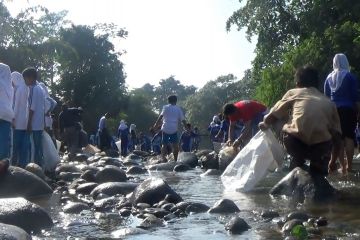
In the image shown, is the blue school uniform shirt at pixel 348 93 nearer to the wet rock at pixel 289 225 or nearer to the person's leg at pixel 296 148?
the person's leg at pixel 296 148

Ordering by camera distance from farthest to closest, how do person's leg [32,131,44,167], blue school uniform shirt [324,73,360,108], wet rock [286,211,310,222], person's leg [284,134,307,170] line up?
person's leg [32,131,44,167]
blue school uniform shirt [324,73,360,108]
person's leg [284,134,307,170]
wet rock [286,211,310,222]

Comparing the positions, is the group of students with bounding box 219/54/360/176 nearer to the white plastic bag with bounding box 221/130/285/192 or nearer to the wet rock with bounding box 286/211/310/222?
the white plastic bag with bounding box 221/130/285/192

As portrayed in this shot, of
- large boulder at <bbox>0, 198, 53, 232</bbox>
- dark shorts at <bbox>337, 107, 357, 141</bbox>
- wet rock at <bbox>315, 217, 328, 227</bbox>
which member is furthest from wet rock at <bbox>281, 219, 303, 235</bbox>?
dark shorts at <bbox>337, 107, 357, 141</bbox>

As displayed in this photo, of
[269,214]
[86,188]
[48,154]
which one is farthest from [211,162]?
[269,214]

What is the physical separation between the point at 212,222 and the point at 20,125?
4528mm

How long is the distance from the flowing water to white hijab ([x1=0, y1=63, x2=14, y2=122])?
4.43ft

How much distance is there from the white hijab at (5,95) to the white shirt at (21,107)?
1121mm

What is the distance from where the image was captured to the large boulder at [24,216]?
4.68 m

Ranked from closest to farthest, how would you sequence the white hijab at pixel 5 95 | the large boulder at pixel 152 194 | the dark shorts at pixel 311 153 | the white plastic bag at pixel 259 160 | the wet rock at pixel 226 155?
the large boulder at pixel 152 194, the dark shorts at pixel 311 153, the white plastic bag at pixel 259 160, the white hijab at pixel 5 95, the wet rock at pixel 226 155

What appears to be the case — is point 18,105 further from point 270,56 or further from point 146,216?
point 270,56

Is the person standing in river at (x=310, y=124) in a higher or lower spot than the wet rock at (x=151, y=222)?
higher

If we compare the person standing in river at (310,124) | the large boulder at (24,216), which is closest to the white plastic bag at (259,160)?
the person standing in river at (310,124)

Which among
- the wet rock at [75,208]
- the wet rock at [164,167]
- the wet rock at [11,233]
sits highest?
the wet rock at [11,233]

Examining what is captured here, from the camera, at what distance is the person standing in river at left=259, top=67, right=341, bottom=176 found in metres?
6.11
